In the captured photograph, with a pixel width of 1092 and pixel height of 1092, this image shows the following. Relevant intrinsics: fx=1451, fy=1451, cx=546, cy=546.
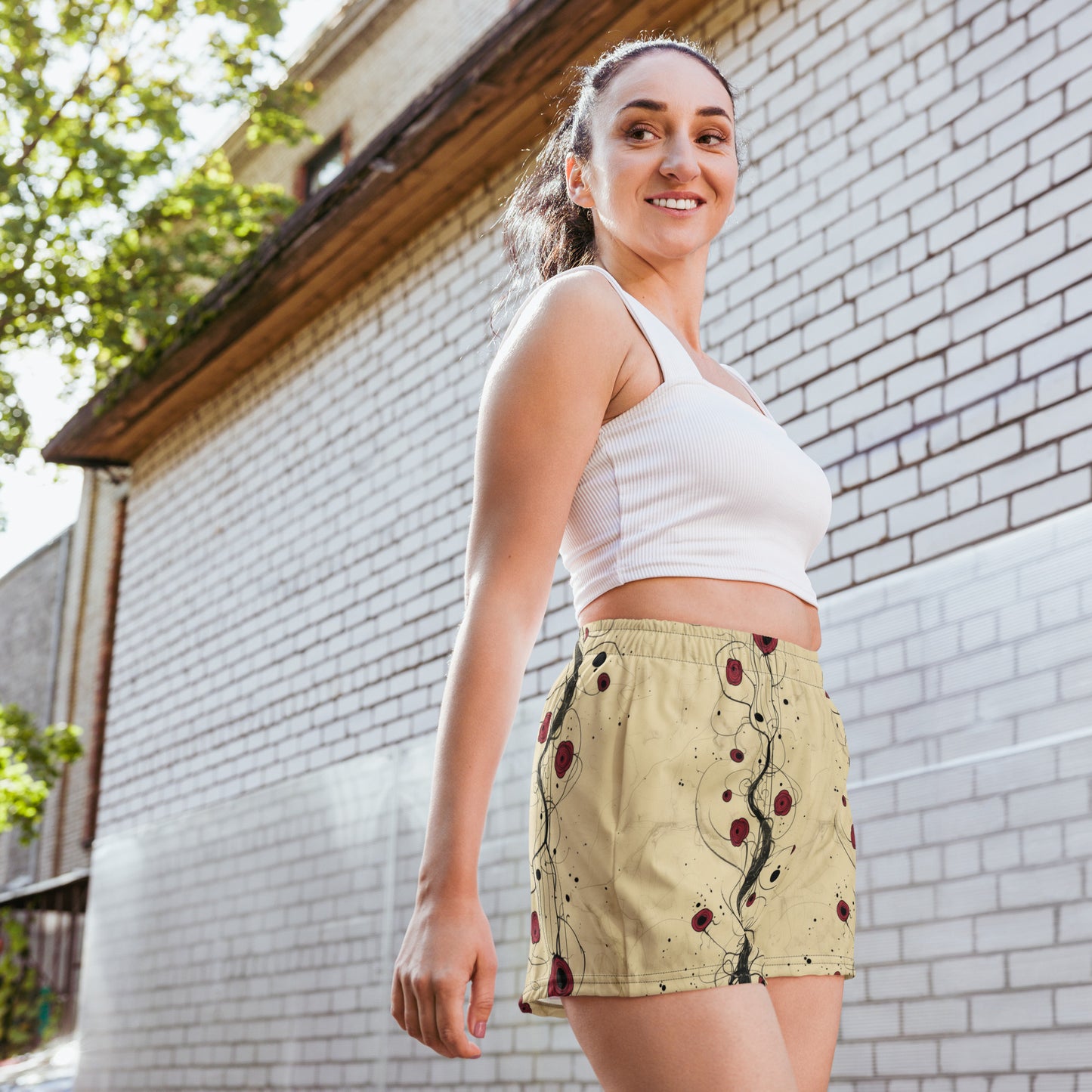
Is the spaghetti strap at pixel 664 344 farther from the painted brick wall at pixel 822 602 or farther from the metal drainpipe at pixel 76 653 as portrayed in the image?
the metal drainpipe at pixel 76 653

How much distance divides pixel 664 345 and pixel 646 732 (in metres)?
0.47

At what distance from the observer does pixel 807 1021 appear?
5.25ft

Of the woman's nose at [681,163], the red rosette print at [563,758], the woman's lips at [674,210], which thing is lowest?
the red rosette print at [563,758]

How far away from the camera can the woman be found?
4.72 ft

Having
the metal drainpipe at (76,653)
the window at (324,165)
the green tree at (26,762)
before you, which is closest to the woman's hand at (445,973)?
the green tree at (26,762)

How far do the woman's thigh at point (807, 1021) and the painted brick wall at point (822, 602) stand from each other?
7.51 ft

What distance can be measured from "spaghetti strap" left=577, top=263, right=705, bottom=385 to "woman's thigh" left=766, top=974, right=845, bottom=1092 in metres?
0.69

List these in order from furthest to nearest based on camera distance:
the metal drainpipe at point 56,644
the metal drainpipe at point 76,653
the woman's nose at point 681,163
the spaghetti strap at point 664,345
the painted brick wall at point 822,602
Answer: the metal drainpipe at point 56,644 → the metal drainpipe at point 76,653 → the painted brick wall at point 822,602 → the woman's nose at point 681,163 → the spaghetti strap at point 664,345

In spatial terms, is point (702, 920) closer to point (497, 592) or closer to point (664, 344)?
point (497, 592)

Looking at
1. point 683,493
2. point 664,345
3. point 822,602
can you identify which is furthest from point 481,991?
point 822,602

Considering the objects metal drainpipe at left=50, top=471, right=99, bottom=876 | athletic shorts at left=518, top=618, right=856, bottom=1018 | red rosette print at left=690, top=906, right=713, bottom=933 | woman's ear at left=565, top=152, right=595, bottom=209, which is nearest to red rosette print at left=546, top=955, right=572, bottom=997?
athletic shorts at left=518, top=618, right=856, bottom=1018

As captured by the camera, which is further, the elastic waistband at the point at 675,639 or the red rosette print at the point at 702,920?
the elastic waistband at the point at 675,639

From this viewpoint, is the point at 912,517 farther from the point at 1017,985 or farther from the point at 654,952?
the point at 654,952

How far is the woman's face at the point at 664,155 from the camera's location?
1.91 metres
